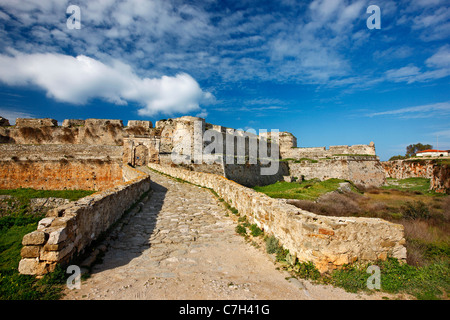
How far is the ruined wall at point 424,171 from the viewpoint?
13.3m

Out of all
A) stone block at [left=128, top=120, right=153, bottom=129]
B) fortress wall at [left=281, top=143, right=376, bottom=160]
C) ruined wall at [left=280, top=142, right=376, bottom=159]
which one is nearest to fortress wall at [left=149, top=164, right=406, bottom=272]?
ruined wall at [left=280, top=142, right=376, bottom=159]

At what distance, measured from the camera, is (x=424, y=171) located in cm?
1998

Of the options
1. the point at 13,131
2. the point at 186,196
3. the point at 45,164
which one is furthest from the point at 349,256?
the point at 13,131

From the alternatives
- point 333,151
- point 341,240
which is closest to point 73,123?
point 333,151

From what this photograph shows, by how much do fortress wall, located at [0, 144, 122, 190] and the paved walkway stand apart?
66.9 feet

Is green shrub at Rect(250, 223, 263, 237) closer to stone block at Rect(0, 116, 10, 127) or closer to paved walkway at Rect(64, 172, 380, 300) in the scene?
paved walkway at Rect(64, 172, 380, 300)

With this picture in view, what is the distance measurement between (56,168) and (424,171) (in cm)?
3549

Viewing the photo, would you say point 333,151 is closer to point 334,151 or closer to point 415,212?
point 334,151

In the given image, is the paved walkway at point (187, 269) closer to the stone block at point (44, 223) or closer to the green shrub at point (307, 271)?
the green shrub at point (307, 271)

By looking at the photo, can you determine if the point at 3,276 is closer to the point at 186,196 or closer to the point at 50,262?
the point at 50,262

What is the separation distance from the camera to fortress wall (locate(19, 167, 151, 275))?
2.88 metres

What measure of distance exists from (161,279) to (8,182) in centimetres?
2778

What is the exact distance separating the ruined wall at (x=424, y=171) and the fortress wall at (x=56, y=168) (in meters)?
26.5
